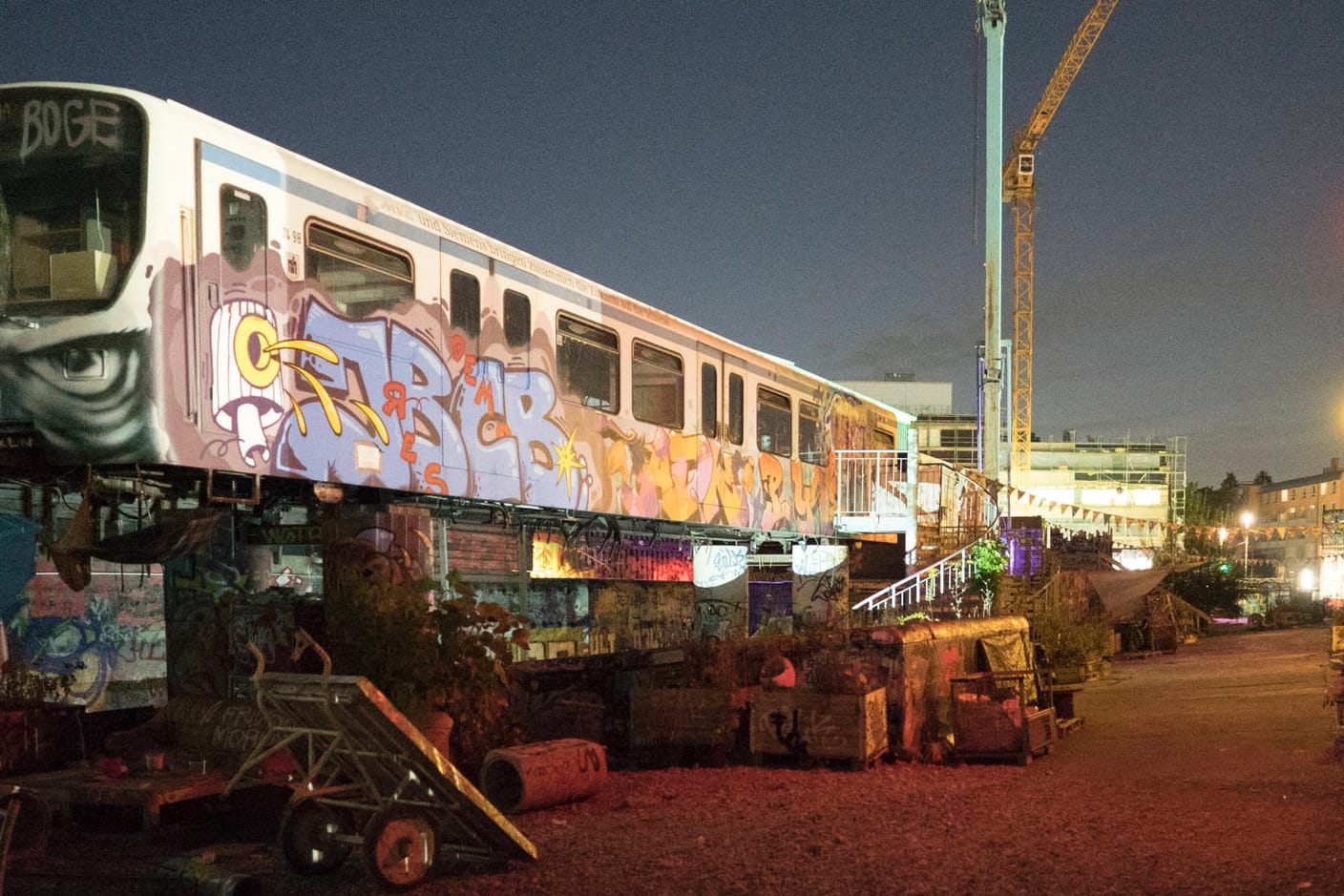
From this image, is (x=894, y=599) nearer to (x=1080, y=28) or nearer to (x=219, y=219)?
(x=219, y=219)

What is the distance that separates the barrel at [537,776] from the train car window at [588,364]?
4.08m

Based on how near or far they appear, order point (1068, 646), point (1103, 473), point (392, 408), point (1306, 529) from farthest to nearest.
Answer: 1. point (1103, 473)
2. point (1306, 529)
3. point (1068, 646)
4. point (392, 408)

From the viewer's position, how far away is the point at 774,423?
16625 mm

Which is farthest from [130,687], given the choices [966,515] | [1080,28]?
[1080,28]

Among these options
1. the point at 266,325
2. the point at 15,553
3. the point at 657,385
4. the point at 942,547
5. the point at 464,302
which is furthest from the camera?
the point at 942,547

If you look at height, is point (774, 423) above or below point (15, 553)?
above

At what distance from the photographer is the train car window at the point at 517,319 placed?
1102cm

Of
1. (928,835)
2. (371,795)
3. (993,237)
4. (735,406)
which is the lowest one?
(928,835)

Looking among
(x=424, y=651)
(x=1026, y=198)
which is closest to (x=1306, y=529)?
(x=1026, y=198)

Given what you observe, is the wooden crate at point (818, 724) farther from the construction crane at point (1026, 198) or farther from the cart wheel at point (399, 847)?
the construction crane at point (1026, 198)

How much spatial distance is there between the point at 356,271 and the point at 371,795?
4350 mm

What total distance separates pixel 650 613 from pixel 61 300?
30.6ft

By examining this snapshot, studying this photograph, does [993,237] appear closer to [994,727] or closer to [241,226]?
[994,727]

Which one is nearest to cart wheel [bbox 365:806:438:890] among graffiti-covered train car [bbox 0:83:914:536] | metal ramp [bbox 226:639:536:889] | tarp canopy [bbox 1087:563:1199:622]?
metal ramp [bbox 226:639:536:889]
